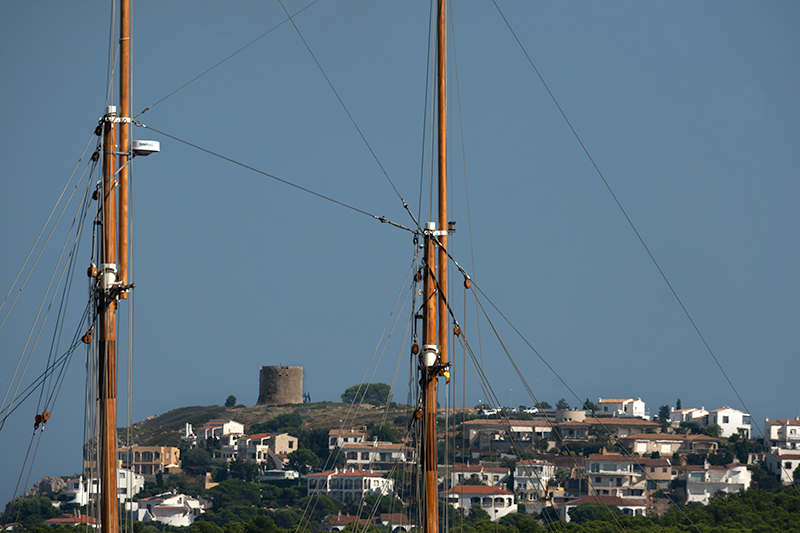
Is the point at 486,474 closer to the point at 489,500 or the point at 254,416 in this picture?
the point at 489,500

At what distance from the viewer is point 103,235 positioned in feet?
52.5

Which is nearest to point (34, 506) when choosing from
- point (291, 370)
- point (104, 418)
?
point (291, 370)

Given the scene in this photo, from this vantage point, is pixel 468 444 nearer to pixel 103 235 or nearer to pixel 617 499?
pixel 617 499

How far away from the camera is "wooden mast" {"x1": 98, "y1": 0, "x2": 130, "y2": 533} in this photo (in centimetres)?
1530

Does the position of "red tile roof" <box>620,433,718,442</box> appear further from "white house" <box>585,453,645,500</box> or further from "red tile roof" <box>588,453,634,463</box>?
"white house" <box>585,453,645,500</box>

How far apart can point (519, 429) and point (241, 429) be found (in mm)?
32785

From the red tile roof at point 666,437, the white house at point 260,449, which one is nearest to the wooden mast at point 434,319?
the red tile roof at point 666,437

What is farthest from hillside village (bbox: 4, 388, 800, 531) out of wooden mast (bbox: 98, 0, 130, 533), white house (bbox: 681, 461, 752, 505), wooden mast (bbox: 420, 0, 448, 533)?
wooden mast (bbox: 98, 0, 130, 533)

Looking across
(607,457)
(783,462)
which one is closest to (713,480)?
(783,462)

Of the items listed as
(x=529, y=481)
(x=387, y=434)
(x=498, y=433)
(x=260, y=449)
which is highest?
(x=387, y=434)

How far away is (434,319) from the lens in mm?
17031

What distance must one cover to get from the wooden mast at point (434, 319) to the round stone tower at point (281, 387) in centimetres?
11612

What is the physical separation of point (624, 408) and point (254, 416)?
43195 mm

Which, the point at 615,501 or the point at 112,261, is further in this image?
the point at 615,501
